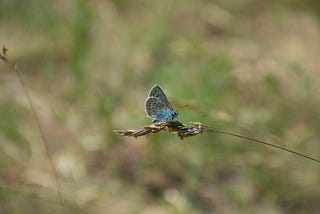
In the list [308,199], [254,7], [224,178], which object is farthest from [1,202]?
[254,7]

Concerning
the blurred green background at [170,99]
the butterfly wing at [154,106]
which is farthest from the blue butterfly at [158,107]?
the blurred green background at [170,99]

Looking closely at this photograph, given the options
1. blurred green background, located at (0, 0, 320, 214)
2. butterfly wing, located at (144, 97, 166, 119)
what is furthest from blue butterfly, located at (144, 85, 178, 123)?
blurred green background, located at (0, 0, 320, 214)

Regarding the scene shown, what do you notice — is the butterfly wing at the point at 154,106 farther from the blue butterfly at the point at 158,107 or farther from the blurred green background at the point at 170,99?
the blurred green background at the point at 170,99

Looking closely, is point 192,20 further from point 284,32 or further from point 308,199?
point 308,199

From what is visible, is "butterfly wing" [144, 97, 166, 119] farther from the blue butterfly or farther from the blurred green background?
the blurred green background

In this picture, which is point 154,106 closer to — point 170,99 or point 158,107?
point 158,107
